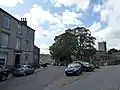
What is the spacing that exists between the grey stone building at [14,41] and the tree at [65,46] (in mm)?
37630

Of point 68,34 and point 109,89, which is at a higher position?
point 68,34


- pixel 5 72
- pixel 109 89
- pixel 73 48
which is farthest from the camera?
pixel 73 48

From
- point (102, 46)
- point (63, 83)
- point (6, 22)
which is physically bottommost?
point (63, 83)

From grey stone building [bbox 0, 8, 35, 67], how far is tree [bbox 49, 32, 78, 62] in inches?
1482

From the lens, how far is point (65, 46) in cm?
8094

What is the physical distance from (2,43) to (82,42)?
174 ft

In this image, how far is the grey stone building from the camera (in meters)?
30.4

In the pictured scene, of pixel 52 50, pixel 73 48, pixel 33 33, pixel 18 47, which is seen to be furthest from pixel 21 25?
pixel 52 50

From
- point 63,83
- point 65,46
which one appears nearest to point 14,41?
point 63,83

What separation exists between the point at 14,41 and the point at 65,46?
47755 mm

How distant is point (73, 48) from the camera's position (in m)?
79.9

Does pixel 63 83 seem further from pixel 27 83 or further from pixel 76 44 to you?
pixel 76 44

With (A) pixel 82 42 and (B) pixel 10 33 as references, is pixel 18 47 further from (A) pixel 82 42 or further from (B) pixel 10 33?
(A) pixel 82 42

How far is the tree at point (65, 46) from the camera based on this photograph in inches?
3142
